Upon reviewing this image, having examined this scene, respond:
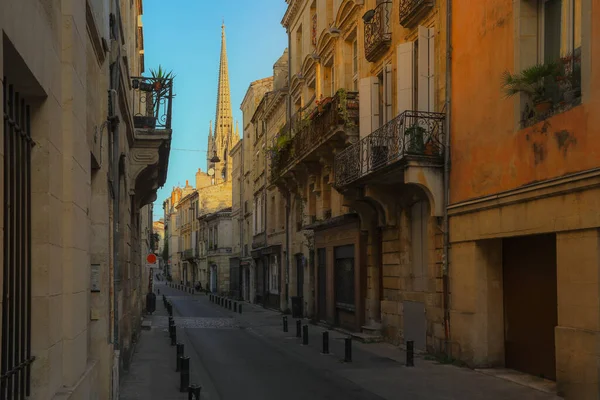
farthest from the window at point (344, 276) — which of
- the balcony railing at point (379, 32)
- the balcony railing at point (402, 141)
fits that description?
the balcony railing at point (379, 32)

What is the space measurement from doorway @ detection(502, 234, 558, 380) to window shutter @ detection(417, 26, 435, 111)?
13.7 ft

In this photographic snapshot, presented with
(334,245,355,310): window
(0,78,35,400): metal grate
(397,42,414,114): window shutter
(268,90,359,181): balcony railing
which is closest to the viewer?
(0,78,35,400): metal grate

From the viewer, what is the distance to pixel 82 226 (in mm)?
6762

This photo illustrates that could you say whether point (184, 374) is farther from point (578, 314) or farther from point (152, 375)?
point (578, 314)

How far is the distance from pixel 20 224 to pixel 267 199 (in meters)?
34.7

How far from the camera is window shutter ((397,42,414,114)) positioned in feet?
55.5

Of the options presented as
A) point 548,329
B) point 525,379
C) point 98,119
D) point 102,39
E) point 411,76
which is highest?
point 411,76

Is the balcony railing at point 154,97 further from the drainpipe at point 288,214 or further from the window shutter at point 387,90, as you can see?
the drainpipe at point 288,214

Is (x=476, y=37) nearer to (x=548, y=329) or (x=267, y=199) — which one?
(x=548, y=329)

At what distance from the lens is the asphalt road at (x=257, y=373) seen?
11.9m

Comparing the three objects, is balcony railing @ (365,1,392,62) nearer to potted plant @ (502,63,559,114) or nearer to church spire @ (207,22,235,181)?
potted plant @ (502,63,559,114)

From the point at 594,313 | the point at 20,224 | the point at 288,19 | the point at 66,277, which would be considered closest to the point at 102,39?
the point at 66,277

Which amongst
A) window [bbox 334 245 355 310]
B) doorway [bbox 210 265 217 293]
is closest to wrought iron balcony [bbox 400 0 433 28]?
window [bbox 334 245 355 310]

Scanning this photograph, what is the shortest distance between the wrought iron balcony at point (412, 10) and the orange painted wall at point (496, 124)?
140 centimetres
